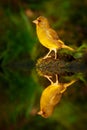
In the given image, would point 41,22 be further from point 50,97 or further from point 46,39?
point 50,97

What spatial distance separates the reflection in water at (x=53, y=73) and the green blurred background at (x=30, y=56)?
0.06m

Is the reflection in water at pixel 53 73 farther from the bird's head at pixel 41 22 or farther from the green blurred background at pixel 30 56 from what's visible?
the bird's head at pixel 41 22

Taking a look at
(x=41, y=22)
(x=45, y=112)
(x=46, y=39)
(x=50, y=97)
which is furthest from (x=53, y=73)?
(x=45, y=112)

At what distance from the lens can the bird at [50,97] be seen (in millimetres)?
4652

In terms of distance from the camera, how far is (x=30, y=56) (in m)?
7.54

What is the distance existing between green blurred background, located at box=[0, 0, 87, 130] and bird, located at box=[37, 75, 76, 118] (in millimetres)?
44

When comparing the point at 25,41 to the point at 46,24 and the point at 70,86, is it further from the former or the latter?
the point at 70,86

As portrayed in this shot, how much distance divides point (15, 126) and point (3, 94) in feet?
2.81

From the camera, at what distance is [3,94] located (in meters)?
5.22

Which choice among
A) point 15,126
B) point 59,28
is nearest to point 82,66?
point 59,28

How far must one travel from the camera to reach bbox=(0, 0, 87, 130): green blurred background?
15.8 feet

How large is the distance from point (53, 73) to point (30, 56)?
53.5 inches

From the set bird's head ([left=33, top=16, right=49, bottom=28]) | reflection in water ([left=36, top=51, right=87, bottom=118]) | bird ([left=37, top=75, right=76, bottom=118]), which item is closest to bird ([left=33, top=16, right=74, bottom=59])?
bird's head ([left=33, top=16, right=49, bottom=28])

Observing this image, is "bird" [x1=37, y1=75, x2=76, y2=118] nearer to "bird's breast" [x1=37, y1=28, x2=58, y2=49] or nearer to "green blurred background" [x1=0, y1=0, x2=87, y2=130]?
"green blurred background" [x1=0, y1=0, x2=87, y2=130]
